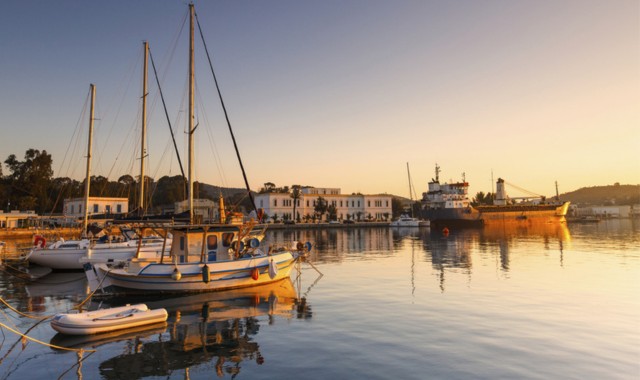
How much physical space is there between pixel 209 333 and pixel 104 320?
11.5 feet

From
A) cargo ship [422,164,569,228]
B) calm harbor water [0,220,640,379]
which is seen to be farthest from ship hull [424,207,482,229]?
calm harbor water [0,220,640,379]

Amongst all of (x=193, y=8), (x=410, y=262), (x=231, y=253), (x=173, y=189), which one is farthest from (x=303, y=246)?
(x=173, y=189)

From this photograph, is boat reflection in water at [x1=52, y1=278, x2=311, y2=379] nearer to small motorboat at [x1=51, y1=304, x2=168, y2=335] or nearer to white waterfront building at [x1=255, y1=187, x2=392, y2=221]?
small motorboat at [x1=51, y1=304, x2=168, y2=335]

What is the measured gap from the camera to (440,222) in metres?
92.9

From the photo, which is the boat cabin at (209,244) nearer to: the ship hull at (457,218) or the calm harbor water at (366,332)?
the calm harbor water at (366,332)

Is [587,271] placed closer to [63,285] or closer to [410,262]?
[410,262]

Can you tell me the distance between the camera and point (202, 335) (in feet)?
45.1

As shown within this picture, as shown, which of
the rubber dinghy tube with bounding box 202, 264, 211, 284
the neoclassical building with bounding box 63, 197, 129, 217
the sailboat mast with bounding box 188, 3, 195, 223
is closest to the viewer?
the rubber dinghy tube with bounding box 202, 264, 211, 284

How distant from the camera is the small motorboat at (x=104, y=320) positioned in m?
13.4

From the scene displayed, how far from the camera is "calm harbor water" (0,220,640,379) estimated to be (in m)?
10.7

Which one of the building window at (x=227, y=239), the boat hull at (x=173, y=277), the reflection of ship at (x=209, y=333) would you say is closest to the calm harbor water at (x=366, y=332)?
the reflection of ship at (x=209, y=333)

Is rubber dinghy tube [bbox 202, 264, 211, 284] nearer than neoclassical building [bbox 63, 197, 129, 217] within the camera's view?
Yes

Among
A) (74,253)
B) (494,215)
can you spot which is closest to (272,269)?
(74,253)

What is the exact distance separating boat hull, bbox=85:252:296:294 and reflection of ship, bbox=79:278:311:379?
0.51 meters
